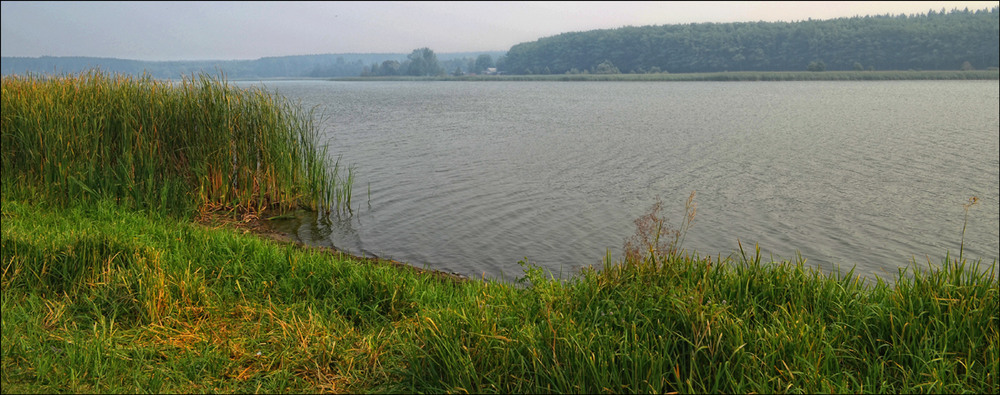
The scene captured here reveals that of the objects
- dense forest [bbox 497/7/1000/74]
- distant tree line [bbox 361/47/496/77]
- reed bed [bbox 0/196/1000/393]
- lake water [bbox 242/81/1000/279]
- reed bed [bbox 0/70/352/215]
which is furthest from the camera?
distant tree line [bbox 361/47/496/77]

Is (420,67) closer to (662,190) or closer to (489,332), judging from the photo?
(662,190)

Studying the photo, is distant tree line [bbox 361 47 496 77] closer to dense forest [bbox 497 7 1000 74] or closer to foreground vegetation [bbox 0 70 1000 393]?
dense forest [bbox 497 7 1000 74]

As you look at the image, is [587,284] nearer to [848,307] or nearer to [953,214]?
[848,307]

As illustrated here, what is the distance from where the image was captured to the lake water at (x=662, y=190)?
35.2ft

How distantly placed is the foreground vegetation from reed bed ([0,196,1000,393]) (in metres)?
0.02

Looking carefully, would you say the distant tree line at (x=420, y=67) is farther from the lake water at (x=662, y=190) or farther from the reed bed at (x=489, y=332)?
the reed bed at (x=489, y=332)

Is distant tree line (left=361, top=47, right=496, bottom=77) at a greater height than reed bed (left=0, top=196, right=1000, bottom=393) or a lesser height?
greater

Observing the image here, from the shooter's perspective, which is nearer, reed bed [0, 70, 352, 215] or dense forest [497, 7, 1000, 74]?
reed bed [0, 70, 352, 215]

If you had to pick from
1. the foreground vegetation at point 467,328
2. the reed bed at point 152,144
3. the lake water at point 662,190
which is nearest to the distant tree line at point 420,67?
the lake water at point 662,190

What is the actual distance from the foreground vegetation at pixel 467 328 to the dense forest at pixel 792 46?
11886 cm

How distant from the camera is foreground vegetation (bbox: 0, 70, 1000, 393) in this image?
399 cm

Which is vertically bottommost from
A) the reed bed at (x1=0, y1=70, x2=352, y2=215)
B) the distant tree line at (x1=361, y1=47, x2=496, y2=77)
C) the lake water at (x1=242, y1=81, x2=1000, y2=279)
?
the lake water at (x1=242, y1=81, x2=1000, y2=279)

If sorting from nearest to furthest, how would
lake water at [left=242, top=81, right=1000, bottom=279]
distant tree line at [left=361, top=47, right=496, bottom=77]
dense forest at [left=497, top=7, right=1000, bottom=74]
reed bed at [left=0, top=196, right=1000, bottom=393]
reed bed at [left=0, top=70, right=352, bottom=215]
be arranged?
reed bed at [left=0, top=196, right=1000, bottom=393], reed bed at [left=0, top=70, right=352, bottom=215], lake water at [left=242, top=81, right=1000, bottom=279], dense forest at [left=497, top=7, right=1000, bottom=74], distant tree line at [left=361, top=47, right=496, bottom=77]

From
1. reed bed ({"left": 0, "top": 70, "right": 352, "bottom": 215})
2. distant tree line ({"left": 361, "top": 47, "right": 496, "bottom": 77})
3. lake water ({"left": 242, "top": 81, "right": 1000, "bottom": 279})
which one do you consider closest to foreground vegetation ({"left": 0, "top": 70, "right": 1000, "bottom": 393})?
lake water ({"left": 242, "top": 81, "right": 1000, "bottom": 279})
